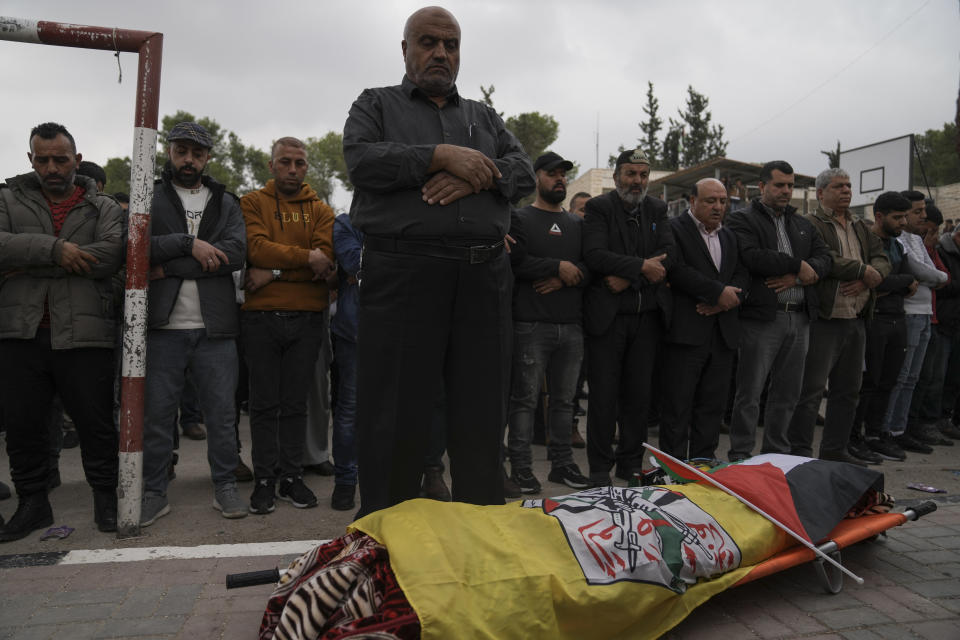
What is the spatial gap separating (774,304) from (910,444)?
2613 mm

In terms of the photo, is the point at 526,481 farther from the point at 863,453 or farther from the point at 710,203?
the point at 863,453

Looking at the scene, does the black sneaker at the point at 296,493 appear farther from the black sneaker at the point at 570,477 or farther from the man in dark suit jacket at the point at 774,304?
the man in dark suit jacket at the point at 774,304

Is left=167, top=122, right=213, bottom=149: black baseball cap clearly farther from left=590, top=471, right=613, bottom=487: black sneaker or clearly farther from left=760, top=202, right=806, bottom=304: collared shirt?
left=760, top=202, right=806, bottom=304: collared shirt

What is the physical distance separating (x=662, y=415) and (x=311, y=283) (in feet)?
8.99

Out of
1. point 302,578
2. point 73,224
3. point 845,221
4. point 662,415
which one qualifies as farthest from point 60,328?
point 845,221

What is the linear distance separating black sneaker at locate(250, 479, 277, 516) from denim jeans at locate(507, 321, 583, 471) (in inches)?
65.1

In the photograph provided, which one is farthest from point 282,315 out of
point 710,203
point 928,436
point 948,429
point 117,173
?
point 117,173

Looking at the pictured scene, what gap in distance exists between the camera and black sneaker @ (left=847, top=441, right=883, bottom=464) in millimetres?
5836

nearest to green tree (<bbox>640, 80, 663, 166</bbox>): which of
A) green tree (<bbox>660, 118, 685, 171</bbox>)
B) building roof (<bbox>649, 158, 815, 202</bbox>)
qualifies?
green tree (<bbox>660, 118, 685, 171</bbox>)

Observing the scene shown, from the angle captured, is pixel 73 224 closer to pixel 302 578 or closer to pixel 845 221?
A: pixel 302 578

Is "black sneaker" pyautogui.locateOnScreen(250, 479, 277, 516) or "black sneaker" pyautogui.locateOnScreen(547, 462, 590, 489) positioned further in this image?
"black sneaker" pyautogui.locateOnScreen(547, 462, 590, 489)

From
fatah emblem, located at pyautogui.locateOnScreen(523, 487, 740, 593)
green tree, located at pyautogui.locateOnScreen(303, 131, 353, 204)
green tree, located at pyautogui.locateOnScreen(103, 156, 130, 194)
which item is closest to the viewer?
fatah emblem, located at pyautogui.locateOnScreen(523, 487, 740, 593)

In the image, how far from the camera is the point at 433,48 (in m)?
2.99

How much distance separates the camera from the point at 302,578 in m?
2.45
